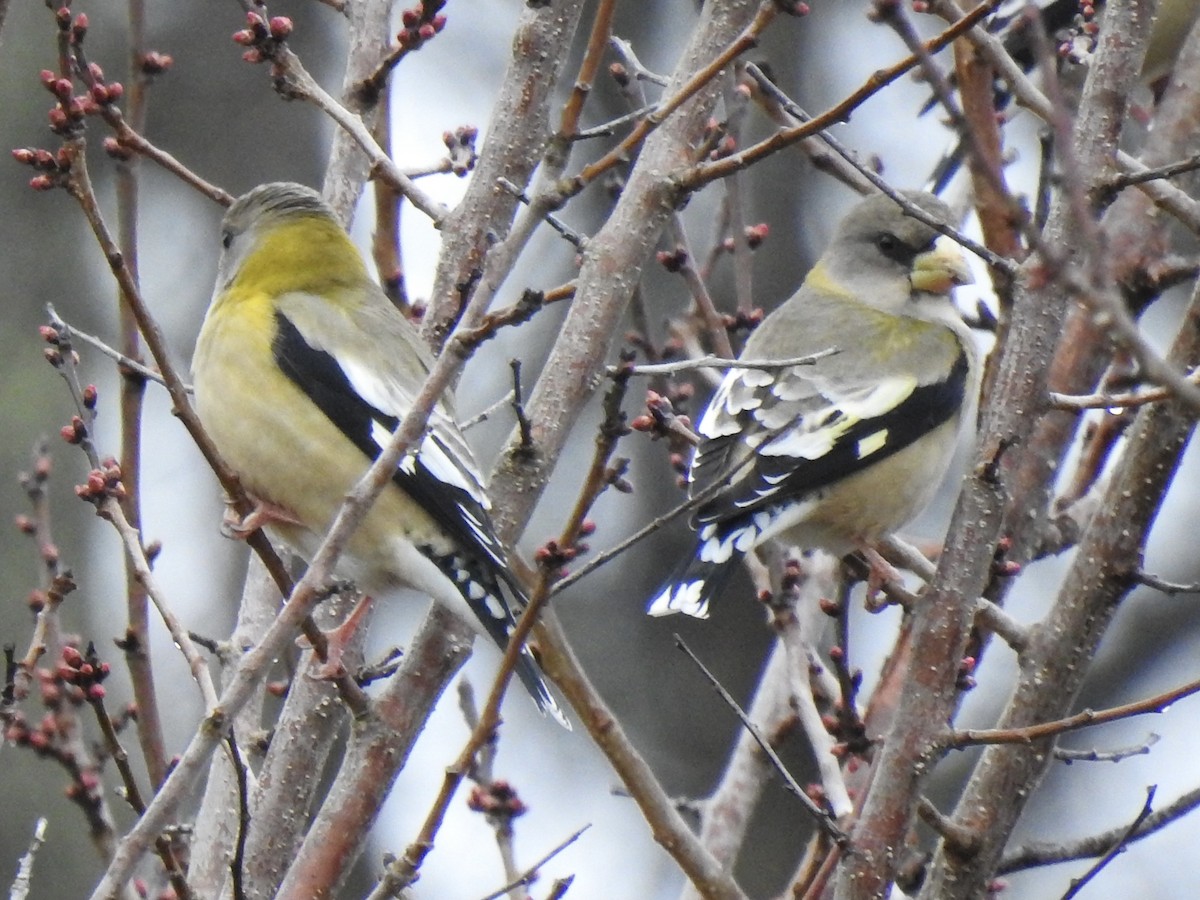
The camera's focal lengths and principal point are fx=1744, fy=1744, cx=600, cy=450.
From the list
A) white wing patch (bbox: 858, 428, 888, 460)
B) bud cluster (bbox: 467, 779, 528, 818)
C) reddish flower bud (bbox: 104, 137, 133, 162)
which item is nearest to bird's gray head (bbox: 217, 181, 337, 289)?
reddish flower bud (bbox: 104, 137, 133, 162)

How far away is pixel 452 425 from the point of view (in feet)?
14.4

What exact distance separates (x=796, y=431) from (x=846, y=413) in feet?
0.65

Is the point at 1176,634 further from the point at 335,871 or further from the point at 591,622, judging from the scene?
the point at 335,871

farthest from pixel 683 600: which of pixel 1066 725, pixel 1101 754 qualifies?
pixel 1066 725

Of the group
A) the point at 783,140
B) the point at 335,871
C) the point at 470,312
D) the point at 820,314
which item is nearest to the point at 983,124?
the point at 820,314

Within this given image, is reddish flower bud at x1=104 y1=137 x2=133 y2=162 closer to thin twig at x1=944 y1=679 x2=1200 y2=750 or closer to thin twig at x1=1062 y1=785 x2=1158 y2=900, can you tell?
thin twig at x1=944 y1=679 x2=1200 y2=750

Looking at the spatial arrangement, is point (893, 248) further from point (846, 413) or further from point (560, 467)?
point (560, 467)

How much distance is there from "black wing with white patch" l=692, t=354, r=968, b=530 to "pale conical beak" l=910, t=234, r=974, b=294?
0.42 metres

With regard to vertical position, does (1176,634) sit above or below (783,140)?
above

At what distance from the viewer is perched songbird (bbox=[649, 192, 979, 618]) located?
471 centimetres

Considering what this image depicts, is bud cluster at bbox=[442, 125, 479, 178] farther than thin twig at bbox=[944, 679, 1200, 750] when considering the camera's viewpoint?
Yes

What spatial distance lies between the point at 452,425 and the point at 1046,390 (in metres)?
1.61

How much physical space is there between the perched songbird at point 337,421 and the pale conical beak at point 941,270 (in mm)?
1777

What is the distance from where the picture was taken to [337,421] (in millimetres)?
4504
